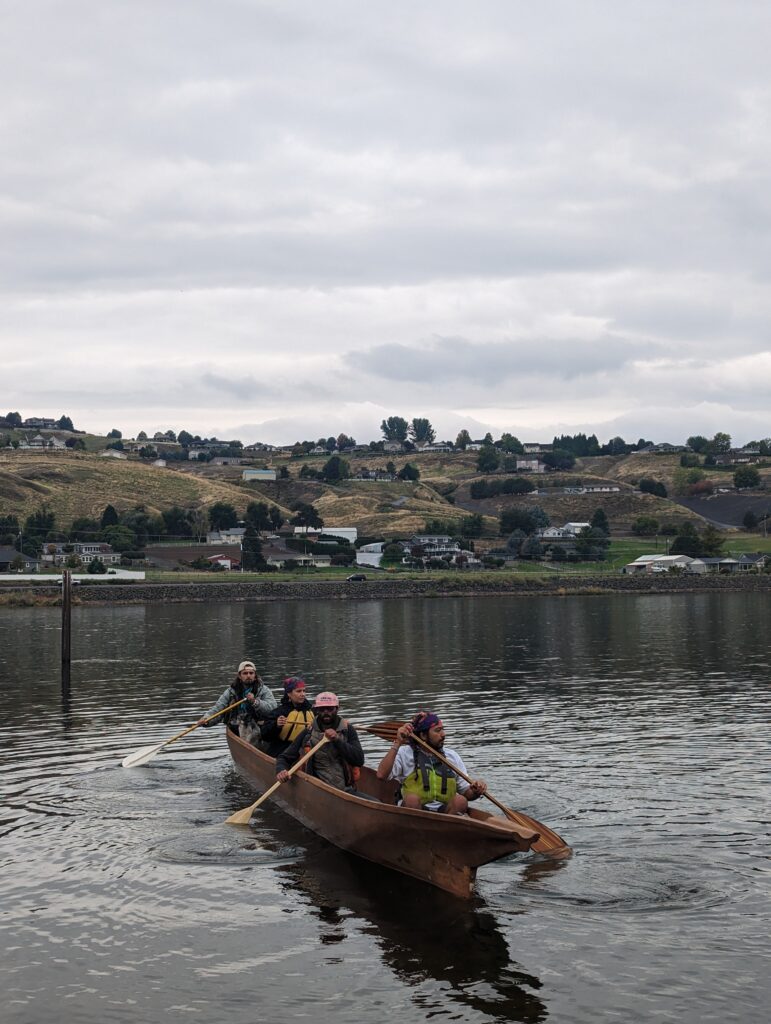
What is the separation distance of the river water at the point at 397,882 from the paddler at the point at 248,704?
125 cm

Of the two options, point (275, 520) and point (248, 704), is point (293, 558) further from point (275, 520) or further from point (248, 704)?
point (248, 704)

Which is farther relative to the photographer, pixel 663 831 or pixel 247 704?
pixel 247 704

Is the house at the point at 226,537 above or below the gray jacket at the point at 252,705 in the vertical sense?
above

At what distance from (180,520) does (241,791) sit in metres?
153

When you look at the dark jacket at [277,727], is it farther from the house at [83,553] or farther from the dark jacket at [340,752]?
the house at [83,553]

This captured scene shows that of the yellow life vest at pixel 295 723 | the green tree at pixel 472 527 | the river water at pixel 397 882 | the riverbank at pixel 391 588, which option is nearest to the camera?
the river water at pixel 397 882

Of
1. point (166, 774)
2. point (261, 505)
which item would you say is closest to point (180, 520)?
point (261, 505)

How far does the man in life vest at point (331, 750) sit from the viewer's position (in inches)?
780

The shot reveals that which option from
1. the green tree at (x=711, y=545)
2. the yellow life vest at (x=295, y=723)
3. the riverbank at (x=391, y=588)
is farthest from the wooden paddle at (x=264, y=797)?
the green tree at (x=711, y=545)

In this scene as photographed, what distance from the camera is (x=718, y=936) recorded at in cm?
1489

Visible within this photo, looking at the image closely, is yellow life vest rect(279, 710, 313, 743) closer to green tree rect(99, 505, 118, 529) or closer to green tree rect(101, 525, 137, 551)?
green tree rect(101, 525, 137, 551)

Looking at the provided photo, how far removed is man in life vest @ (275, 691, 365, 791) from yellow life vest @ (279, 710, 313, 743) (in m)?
2.09

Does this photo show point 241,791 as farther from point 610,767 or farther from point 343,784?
point 610,767

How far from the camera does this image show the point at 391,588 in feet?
430
